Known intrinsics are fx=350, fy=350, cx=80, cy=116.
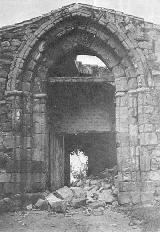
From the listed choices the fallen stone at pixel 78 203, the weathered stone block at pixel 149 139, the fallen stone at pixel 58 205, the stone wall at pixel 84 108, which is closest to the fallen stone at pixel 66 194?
the fallen stone at pixel 78 203

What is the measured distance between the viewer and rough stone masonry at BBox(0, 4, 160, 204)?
320 inches

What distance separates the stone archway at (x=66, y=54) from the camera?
8.35m

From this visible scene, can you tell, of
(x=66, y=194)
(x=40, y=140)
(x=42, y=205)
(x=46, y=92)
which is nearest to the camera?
(x=42, y=205)

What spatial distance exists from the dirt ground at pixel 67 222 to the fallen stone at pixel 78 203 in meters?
0.18

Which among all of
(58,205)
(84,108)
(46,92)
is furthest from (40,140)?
(84,108)

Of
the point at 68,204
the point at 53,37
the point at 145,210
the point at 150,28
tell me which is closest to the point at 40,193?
the point at 68,204

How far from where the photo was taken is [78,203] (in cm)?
812

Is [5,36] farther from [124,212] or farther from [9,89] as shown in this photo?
[124,212]

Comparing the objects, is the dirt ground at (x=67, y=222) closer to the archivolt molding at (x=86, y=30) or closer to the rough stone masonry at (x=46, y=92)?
the rough stone masonry at (x=46, y=92)

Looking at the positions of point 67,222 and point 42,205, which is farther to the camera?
point 42,205

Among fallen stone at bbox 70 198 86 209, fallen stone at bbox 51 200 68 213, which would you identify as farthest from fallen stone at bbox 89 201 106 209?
fallen stone at bbox 51 200 68 213

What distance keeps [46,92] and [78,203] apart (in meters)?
2.85

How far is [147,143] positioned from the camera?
8.09 metres

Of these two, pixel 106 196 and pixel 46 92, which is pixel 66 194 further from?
pixel 46 92
